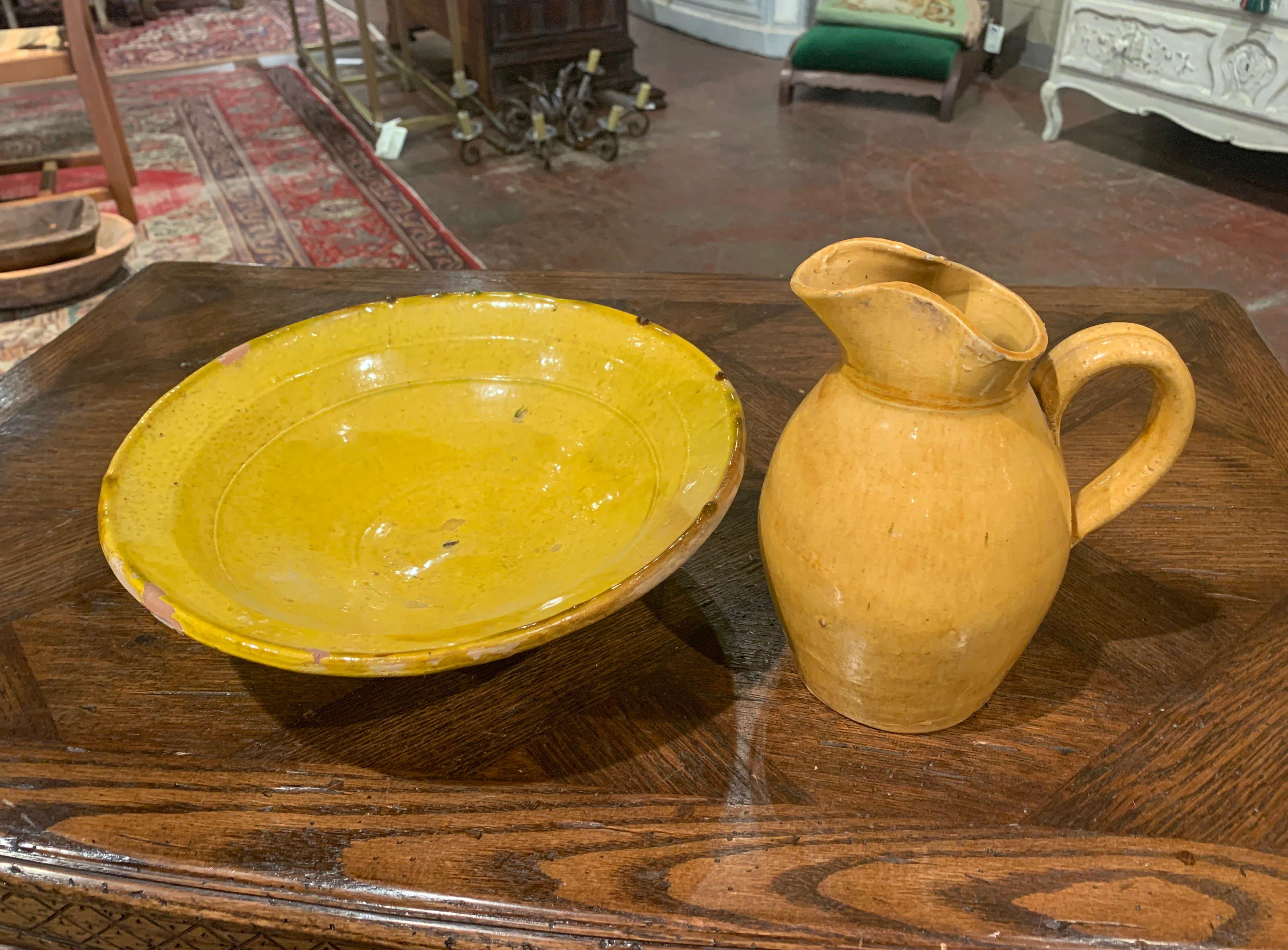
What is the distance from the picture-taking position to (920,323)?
0.43 meters

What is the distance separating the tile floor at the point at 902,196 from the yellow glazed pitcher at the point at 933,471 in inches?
67.7

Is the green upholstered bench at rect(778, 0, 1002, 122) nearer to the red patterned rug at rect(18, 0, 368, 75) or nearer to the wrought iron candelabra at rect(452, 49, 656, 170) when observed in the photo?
the wrought iron candelabra at rect(452, 49, 656, 170)

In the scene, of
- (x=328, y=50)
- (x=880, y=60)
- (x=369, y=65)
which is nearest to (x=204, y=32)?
(x=328, y=50)

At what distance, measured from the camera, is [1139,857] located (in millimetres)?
482

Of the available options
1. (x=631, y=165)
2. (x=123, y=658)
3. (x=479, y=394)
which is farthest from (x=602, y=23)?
(x=123, y=658)

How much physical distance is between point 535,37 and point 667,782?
2971 millimetres

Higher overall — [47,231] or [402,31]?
[402,31]

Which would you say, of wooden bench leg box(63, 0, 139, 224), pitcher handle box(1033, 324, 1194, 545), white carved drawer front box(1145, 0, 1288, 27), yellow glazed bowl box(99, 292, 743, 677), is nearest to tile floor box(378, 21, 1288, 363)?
white carved drawer front box(1145, 0, 1288, 27)

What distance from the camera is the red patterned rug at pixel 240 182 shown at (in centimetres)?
235

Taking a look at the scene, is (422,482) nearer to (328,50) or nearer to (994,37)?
(328,50)

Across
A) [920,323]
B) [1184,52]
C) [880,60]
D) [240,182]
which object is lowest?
[240,182]

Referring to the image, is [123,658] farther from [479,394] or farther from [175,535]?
[479,394]

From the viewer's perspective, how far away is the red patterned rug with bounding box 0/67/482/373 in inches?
92.4

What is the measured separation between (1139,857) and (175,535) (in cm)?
54
